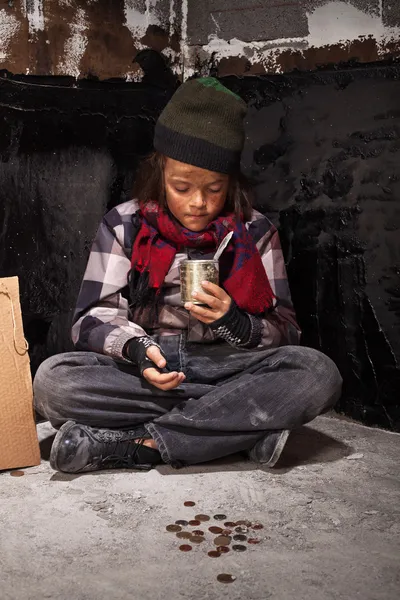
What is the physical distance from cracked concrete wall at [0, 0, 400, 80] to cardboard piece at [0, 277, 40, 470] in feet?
3.08

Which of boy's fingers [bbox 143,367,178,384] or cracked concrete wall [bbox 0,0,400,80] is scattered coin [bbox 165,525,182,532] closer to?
boy's fingers [bbox 143,367,178,384]

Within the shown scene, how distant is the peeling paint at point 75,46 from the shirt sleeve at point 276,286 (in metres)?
0.93

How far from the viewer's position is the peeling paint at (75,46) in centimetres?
280

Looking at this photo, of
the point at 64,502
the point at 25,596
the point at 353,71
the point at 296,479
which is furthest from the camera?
the point at 353,71

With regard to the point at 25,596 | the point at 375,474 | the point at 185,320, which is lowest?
the point at 375,474

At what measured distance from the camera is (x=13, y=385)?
2287 millimetres

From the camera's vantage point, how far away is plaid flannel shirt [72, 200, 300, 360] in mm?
2434

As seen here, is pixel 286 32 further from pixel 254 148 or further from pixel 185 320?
pixel 185 320

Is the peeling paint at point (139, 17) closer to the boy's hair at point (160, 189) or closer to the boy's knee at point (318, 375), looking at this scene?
the boy's hair at point (160, 189)

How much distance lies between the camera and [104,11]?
291cm

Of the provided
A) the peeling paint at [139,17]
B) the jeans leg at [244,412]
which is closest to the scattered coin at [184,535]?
the jeans leg at [244,412]

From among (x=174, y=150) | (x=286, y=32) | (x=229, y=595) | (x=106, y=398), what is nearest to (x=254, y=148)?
(x=286, y=32)

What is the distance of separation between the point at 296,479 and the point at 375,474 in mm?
270

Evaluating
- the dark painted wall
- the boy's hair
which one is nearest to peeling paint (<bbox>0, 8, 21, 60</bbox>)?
the dark painted wall
